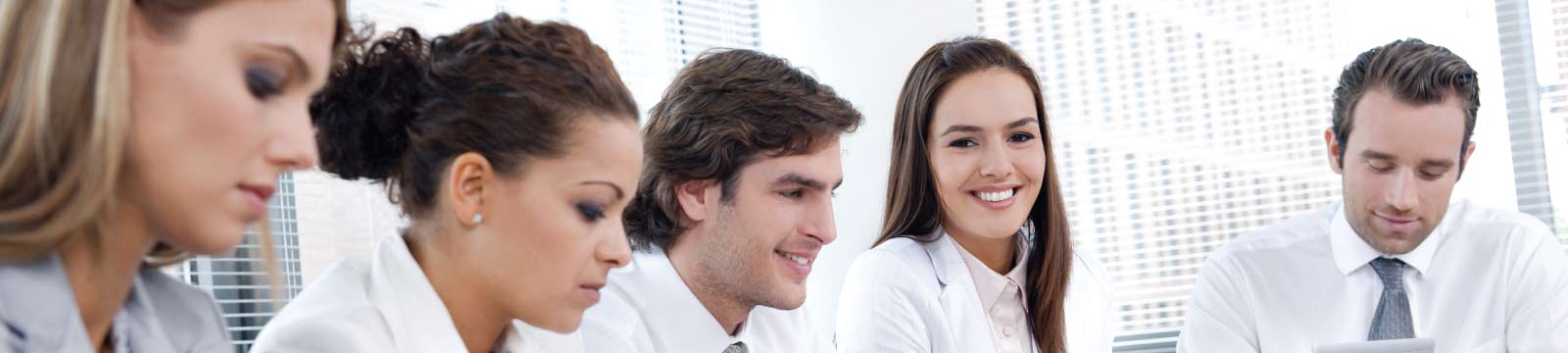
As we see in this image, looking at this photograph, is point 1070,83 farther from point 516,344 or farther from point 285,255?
point 516,344

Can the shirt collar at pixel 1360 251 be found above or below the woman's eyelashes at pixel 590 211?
below

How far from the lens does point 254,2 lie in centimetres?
109

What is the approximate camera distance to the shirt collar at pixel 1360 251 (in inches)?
120

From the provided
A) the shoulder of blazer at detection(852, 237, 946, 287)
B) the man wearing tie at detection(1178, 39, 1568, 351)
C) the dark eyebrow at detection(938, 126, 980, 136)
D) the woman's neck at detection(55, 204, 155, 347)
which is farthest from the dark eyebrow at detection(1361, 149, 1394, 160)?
the woman's neck at detection(55, 204, 155, 347)

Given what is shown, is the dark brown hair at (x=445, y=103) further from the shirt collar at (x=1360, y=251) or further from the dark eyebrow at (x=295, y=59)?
the shirt collar at (x=1360, y=251)

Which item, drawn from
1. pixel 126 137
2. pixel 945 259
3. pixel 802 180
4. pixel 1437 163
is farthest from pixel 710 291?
pixel 1437 163

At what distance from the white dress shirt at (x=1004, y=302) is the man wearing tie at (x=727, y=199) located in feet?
2.17

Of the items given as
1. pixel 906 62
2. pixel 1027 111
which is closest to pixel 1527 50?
pixel 906 62

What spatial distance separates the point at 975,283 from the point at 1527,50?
263cm

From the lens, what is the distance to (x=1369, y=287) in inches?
121

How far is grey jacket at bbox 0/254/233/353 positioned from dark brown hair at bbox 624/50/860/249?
3.48ft

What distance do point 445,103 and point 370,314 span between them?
9.9 inches

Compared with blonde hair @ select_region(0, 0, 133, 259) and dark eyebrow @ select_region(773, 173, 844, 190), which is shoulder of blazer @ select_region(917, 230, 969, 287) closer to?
dark eyebrow @ select_region(773, 173, 844, 190)

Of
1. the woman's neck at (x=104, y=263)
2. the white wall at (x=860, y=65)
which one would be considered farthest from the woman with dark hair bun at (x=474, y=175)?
the white wall at (x=860, y=65)
